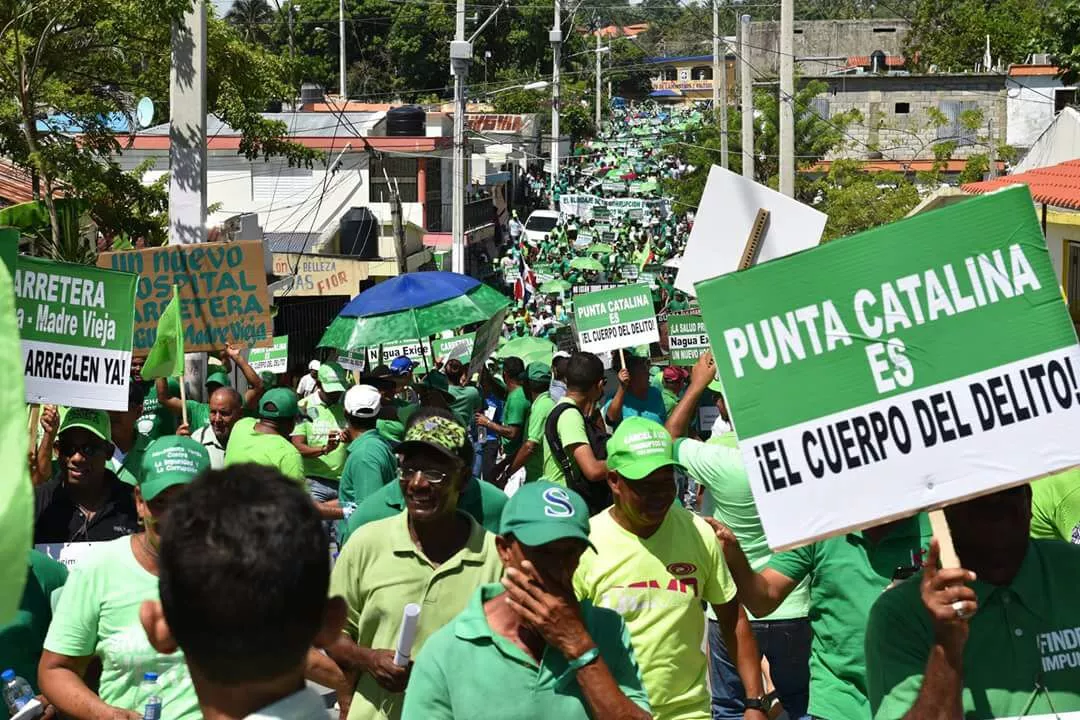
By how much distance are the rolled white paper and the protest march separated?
0.05 feet

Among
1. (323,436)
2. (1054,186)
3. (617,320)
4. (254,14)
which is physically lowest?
(323,436)

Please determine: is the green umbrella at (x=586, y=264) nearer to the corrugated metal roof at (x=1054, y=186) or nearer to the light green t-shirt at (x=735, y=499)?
the corrugated metal roof at (x=1054, y=186)

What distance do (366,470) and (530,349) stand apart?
34.1ft

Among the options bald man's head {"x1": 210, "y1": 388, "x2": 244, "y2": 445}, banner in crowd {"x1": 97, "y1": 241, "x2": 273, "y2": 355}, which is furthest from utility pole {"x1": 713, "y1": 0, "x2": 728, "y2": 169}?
bald man's head {"x1": 210, "y1": 388, "x2": 244, "y2": 445}

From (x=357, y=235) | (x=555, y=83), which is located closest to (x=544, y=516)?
(x=357, y=235)

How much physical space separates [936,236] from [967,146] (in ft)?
173

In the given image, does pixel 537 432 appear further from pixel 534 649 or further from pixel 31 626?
pixel 534 649

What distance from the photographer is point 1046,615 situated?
12.2ft

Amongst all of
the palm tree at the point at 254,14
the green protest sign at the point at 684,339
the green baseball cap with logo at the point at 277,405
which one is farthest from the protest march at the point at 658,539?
the palm tree at the point at 254,14

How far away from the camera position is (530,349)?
17.8 metres

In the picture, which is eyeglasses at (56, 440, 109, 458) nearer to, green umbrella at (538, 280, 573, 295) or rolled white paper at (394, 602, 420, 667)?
rolled white paper at (394, 602, 420, 667)

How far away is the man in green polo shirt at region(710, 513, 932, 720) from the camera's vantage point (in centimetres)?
520

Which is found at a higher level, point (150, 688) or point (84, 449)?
point (84, 449)

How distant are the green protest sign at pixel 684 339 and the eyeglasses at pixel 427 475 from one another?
8.90 meters
